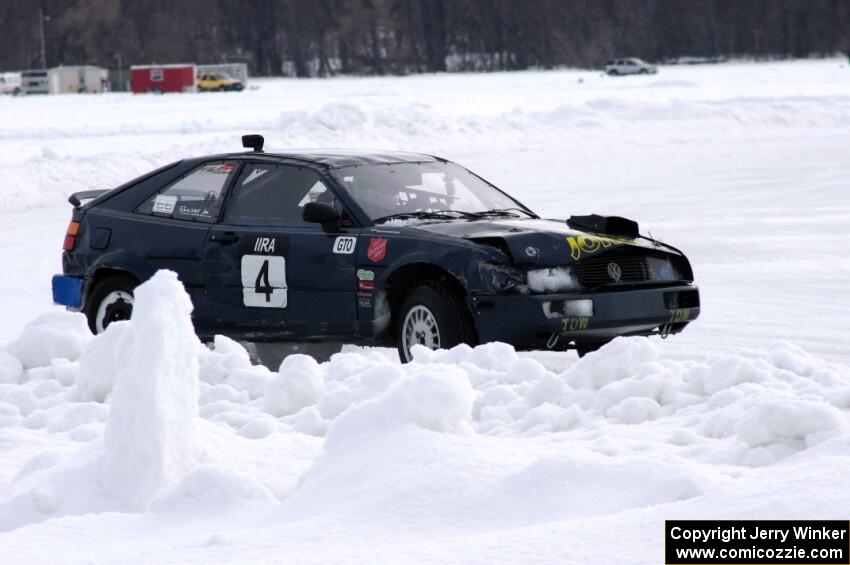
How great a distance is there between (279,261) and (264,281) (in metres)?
0.17

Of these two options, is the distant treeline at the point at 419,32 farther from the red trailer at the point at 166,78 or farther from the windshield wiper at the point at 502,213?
the windshield wiper at the point at 502,213

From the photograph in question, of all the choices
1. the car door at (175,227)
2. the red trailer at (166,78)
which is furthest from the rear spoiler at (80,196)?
the red trailer at (166,78)

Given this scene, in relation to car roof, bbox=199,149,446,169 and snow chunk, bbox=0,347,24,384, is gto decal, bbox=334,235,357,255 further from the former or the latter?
snow chunk, bbox=0,347,24,384

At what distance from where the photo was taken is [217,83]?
267ft

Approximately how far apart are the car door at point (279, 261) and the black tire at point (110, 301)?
684 mm

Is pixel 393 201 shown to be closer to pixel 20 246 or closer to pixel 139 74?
pixel 20 246

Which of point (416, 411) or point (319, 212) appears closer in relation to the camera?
point (416, 411)

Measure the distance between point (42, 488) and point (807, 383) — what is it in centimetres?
334

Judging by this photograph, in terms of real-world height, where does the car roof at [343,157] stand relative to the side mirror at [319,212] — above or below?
above

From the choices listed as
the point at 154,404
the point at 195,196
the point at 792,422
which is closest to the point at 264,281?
the point at 195,196

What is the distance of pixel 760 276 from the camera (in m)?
12.4

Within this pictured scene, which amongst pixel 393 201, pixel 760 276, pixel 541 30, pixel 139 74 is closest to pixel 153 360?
pixel 393 201

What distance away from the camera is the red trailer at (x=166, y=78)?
3152 inches

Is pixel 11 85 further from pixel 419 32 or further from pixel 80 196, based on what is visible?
pixel 80 196
